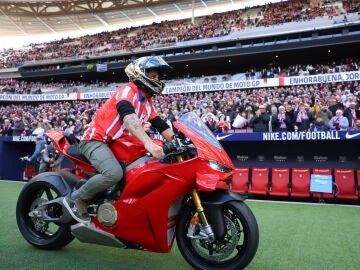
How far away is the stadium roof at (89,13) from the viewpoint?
54125 mm

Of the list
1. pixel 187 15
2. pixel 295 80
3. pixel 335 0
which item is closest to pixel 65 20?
pixel 187 15

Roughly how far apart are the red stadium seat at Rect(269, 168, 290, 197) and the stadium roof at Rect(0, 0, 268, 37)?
46714mm

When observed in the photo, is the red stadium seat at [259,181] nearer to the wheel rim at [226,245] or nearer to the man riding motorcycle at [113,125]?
the wheel rim at [226,245]

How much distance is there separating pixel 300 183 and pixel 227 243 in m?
6.48

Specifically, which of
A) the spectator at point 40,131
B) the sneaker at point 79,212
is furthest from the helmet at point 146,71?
the spectator at point 40,131

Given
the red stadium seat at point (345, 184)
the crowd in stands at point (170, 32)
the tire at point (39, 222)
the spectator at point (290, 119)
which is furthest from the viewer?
the crowd in stands at point (170, 32)

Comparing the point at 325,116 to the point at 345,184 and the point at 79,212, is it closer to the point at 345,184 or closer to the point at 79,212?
the point at 345,184

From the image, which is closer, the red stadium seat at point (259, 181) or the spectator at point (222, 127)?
the red stadium seat at point (259, 181)

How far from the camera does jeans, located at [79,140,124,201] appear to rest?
3.15m

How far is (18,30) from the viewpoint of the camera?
67.6 metres

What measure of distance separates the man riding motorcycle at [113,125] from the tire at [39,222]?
415 millimetres

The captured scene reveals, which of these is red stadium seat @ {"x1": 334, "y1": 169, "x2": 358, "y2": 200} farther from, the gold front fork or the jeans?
the jeans

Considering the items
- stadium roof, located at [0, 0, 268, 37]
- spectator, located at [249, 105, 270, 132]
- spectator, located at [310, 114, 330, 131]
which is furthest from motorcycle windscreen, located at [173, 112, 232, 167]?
stadium roof, located at [0, 0, 268, 37]

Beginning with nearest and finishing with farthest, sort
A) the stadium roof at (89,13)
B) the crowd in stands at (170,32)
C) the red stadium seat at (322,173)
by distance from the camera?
the red stadium seat at (322,173) < the crowd in stands at (170,32) < the stadium roof at (89,13)
